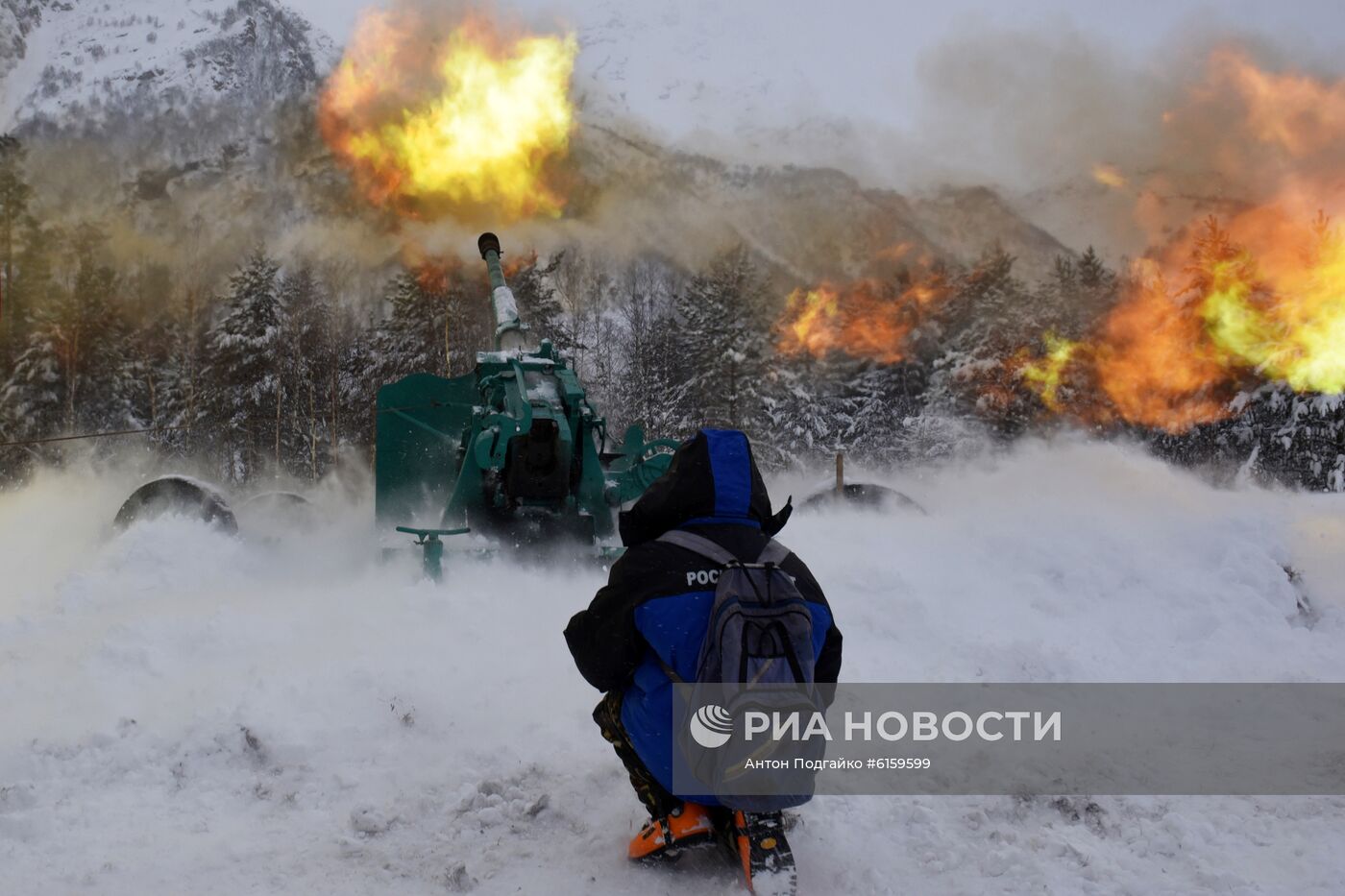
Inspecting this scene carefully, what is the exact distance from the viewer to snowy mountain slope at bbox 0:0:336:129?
32469 millimetres

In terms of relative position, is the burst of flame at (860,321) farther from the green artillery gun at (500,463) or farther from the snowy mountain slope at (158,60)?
the green artillery gun at (500,463)

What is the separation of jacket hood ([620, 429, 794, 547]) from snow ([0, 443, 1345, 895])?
1.29 m

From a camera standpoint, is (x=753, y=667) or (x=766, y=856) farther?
(x=766, y=856)

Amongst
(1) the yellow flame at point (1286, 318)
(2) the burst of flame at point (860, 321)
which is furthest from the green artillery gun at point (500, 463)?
(2) the burst of flame at point (860, 321)

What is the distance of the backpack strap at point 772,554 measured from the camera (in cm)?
327

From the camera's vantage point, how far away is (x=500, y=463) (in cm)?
880

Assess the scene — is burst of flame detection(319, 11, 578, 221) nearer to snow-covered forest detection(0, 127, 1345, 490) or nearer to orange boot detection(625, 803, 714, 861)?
snow-covered forest detection(0, 127, 1345, 490)

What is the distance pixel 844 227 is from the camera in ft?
115

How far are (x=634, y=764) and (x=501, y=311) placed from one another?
7982mm

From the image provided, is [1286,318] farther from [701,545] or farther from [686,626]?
[686,626]

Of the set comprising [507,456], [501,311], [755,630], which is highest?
[501,311]

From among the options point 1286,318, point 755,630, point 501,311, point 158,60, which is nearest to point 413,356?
point 501,311

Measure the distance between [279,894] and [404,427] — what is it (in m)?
7.05

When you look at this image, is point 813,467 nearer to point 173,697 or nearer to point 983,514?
point 983,514
